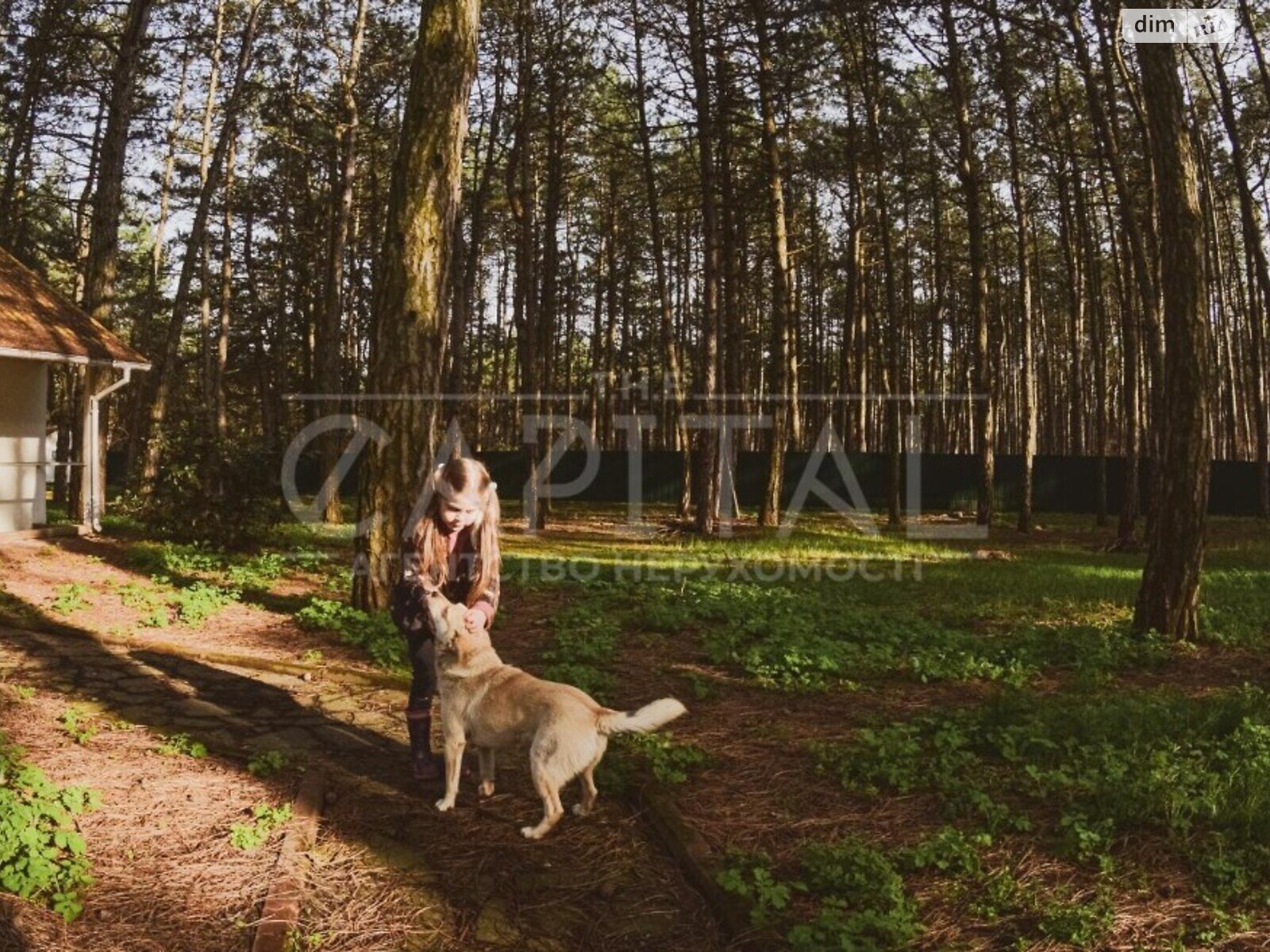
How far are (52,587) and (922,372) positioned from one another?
162 ft

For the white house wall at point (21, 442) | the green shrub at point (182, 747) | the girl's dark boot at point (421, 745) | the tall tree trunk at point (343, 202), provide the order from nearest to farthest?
the girl's dark boot at point (421, 745) < the green shrub at point (182, 747) < the white house wall at point (21, 442) < the tall tree trunk at point (343, 202)

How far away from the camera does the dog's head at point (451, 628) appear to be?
4.54m

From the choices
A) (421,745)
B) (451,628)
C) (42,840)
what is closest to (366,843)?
(421,745)

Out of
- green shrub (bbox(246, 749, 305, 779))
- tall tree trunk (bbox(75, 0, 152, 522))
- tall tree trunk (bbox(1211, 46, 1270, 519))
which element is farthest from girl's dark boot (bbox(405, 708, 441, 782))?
tall tree trunk (bbox(1211, 46, 1270, 519))

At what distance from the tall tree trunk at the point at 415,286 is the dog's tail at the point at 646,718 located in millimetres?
4959

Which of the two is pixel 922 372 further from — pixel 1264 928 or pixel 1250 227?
pixel 1264 928

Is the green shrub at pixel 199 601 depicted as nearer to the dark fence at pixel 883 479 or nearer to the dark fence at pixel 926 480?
the dark fence at pixel 883 479

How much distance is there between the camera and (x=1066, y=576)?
13203 mm

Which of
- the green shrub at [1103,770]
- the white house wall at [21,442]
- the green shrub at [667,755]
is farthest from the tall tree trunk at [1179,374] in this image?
the white house wall at [21,442]

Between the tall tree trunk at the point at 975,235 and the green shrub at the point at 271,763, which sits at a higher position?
the tall tree trunk at the point at 975,235

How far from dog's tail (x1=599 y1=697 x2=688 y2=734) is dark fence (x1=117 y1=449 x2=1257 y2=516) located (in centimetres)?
2940

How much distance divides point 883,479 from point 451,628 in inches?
1315

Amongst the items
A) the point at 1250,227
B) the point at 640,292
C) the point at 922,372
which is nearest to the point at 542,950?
the point at 1250,227

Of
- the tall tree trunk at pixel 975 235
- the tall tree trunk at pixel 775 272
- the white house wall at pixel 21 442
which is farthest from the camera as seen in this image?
the tall tree trunk at pixel 775 272
